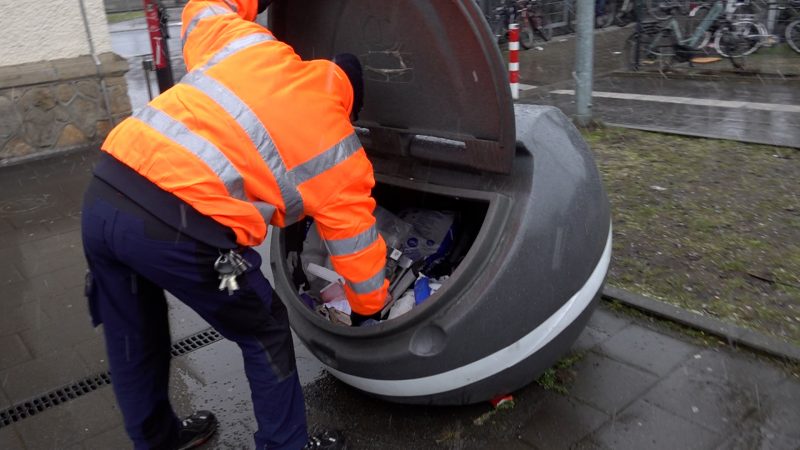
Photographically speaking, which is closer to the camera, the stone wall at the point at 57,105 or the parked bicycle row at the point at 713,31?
the stone wall at the point at 57,105

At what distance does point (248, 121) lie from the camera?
6.65 feet

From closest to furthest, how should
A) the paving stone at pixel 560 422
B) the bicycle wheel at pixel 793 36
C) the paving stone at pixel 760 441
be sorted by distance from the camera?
1. the paving stone at pixel 760 441
2. the paving stone at pixel 560 422
3. the bicycle wheel at pixel 793 36

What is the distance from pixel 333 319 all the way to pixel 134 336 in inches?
31.2

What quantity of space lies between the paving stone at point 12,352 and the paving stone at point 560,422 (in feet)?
8.38

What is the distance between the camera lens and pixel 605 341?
323 cm

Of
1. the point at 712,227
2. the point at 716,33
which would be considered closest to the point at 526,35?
the point at 716,33

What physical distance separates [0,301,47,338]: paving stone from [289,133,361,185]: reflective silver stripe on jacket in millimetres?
2488

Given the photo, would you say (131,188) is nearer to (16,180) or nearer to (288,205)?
(288,205)

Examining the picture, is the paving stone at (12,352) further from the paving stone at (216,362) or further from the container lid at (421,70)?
the container lid at (421,70)

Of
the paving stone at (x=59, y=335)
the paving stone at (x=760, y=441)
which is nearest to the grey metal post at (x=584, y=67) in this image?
the paving stone at (x=760, y=441)

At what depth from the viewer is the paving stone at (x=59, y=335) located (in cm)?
361

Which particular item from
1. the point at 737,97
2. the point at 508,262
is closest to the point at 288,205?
the point at 508,262

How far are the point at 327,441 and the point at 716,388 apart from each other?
5.22ft

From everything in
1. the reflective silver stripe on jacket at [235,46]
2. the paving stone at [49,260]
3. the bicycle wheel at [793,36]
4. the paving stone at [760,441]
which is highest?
the reflective silver stripe on jacket at [235,46]
